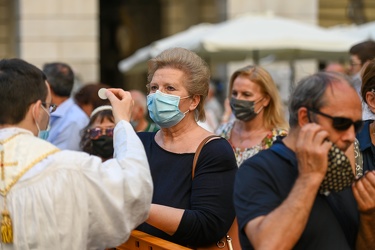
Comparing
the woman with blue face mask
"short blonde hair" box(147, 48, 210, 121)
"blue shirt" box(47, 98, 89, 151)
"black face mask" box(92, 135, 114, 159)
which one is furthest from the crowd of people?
"blue shirt" box(47, 98, 89, 151)

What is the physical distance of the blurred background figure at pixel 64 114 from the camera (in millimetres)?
8938

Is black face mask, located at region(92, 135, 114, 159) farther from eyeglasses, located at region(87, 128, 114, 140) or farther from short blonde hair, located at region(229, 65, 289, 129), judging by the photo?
short blonde hair, located at region(229, 65, 289, 129)

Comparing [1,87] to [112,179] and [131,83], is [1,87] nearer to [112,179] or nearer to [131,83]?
[112,179]

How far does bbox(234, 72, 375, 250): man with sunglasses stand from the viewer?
3830 mm

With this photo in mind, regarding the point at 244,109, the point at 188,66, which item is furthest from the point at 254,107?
the point at 188,66

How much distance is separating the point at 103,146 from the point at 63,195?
2.89m

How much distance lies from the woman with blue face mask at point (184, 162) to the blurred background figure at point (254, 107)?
6.86ft

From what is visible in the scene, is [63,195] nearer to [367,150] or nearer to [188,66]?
[188,66]

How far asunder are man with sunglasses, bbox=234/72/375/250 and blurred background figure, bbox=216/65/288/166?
12.3ft

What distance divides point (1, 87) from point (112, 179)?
63 cm

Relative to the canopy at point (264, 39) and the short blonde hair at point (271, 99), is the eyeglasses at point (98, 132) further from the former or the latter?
the canopy at point (264, 39)

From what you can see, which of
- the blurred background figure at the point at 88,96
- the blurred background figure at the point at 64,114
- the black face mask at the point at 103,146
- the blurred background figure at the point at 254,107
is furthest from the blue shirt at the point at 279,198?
the blurred background figure at the point at 88,96

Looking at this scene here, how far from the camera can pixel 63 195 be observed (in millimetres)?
4070

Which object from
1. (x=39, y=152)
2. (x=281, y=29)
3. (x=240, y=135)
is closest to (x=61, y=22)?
(x=281, y=29)
